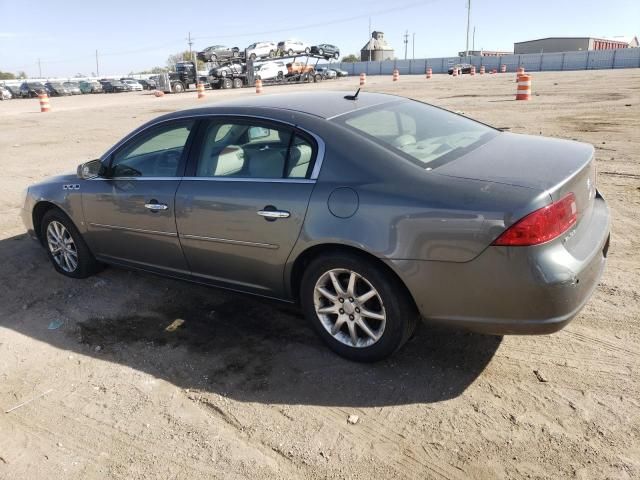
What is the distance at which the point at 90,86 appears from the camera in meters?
52.5

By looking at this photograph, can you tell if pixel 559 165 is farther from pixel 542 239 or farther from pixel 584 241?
pixel 542 239

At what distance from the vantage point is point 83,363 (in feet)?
11.8

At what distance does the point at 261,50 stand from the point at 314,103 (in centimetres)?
4156

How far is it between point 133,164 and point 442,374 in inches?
115

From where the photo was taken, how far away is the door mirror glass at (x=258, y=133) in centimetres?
366

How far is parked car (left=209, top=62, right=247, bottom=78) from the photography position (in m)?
40.2

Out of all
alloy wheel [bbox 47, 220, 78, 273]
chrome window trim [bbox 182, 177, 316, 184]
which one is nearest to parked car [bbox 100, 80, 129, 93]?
alloy wheel [bbox 47, 220, 78, 273]

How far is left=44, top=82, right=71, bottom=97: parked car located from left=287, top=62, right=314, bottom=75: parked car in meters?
22.5

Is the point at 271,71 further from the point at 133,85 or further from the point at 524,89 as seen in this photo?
the point at 524,89

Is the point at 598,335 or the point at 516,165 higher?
the point at 516,165

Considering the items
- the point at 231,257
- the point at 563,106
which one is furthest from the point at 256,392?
the point at 563,106

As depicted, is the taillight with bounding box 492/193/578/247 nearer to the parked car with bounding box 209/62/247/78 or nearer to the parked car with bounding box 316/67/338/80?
the parked car with bounding box 209/62/247/78

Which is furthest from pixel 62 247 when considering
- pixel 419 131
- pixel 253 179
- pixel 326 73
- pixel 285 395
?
pixel 326 73

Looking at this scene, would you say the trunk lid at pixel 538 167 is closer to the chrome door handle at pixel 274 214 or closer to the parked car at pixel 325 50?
the chrome door handle at pixel 274 214
